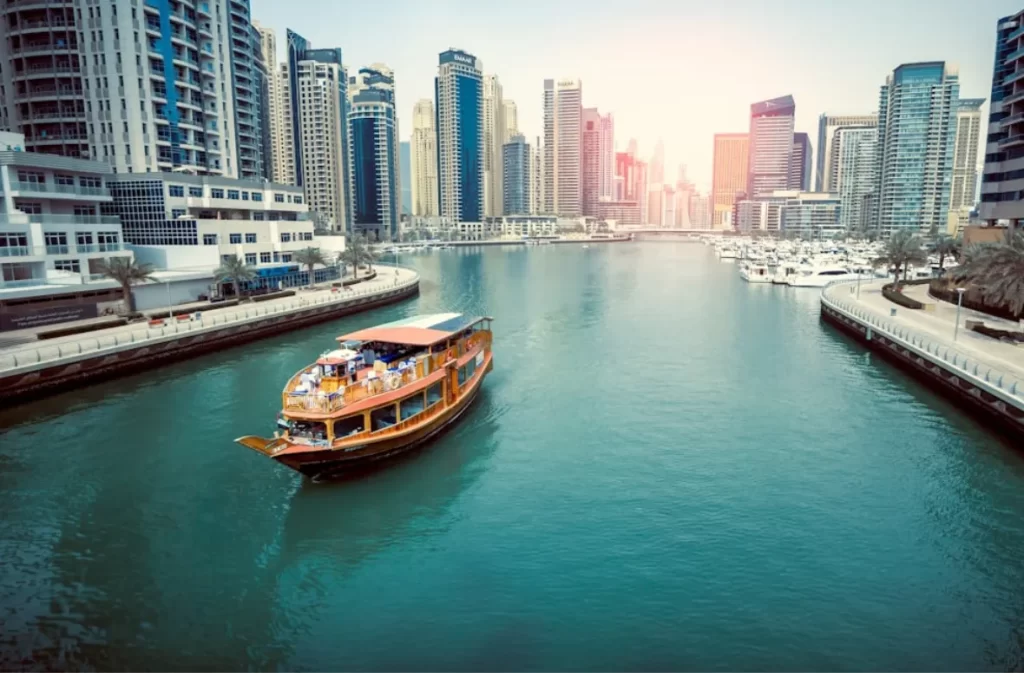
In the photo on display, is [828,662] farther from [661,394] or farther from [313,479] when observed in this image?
[661,394]

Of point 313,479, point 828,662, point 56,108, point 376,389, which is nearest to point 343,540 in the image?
point 313,479

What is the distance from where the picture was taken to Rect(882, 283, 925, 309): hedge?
62.4 metres

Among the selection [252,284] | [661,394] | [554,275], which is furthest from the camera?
[554,275]

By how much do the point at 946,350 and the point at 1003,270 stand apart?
7.59 meters

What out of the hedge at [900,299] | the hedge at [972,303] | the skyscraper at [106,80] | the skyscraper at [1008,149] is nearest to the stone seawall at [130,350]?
the skyscraper at [106,80]

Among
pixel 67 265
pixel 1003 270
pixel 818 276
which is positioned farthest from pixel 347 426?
pixel 818 276

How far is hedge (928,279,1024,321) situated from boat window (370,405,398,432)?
45855mm

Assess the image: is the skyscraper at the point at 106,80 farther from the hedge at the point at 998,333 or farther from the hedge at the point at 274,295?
the hedge at the point at 998,333

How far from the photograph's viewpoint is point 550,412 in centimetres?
3856

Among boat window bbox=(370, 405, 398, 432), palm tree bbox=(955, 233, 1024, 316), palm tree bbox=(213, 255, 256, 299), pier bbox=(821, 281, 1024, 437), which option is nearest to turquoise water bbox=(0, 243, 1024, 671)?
pier bbox=(821, 281, 1024, 437)

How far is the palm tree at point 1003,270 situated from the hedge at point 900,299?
13.8 metres

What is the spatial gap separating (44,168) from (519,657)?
6861 cm

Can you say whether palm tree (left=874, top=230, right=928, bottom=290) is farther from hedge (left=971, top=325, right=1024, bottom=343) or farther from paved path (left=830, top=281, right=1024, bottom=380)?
hedge (left=971, top=325, right=1024, bottom=343)

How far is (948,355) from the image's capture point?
41.7 m
